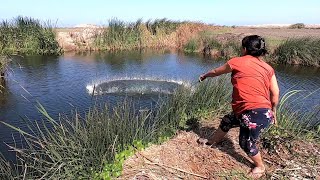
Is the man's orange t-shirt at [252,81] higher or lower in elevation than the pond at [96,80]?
higher

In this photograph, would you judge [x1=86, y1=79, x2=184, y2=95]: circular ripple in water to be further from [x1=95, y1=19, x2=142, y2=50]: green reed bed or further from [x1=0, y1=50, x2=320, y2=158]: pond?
[x1=95, y1=19, x2=142, y2=50]: green reed bed

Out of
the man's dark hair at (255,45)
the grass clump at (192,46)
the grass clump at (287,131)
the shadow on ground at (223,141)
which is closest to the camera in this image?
the man's dark hair at (255,45)

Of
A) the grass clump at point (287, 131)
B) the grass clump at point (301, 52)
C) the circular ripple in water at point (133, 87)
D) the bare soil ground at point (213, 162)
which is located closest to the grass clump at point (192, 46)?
the grass clump at point (301, 52)

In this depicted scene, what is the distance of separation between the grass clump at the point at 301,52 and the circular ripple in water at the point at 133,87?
413 inches

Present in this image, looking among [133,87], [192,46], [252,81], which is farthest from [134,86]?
[192,46]

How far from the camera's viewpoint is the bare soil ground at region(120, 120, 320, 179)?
4047mm

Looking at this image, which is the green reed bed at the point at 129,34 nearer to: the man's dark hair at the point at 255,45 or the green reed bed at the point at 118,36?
the green reed bed at the point at 118,36

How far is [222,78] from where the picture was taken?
23.3 feet

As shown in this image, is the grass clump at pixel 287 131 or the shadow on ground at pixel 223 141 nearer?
the shadow on ground at pixel 223 141

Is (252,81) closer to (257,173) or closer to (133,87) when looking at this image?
(257,173)

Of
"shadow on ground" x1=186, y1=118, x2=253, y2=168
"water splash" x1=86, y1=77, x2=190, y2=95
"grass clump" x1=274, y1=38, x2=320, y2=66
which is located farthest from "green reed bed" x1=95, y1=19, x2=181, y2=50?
"shadow on ground" x1=186, y1=118, x2=253, y2=168

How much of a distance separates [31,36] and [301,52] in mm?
16483

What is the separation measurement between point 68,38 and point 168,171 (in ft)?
68.5

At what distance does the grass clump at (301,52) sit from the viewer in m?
19.0
